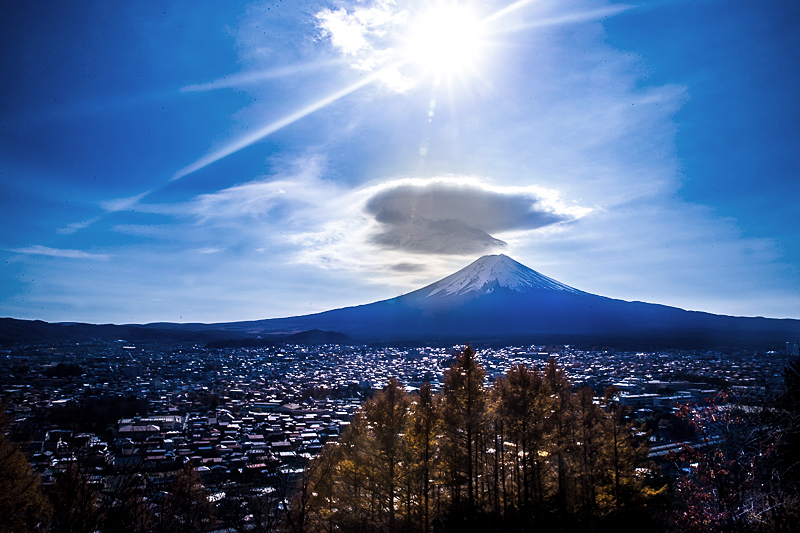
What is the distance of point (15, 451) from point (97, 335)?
531 ft

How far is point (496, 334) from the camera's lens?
154375 mm

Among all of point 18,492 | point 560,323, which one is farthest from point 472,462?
point 560,323

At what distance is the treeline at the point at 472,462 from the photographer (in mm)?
14680

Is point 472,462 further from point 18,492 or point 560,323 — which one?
point 560,323

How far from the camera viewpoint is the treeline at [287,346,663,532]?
14.7 metres

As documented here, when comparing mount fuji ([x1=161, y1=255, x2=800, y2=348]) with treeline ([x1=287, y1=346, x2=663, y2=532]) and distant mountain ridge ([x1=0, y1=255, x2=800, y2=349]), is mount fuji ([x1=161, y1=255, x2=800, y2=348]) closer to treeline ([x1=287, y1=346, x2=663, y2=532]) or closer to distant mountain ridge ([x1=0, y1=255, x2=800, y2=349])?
distant mountain ridge ([x1=0, y1=255, x2=800, y2=349])

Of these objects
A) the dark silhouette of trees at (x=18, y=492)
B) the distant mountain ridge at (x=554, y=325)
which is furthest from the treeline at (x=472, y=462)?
the distant mountain ridge at (x=554, y=325)

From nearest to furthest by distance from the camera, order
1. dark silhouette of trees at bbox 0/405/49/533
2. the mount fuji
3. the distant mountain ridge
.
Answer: dark silhouette of trees at bbox 0/405/49/533 < the distant mountain ridge < the mount fuji

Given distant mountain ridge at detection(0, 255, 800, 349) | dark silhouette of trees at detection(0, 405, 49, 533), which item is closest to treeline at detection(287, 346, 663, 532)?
dark silhouette of trees at detection(0, 405, 49, 533)

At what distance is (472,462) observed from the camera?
1670 centimetres

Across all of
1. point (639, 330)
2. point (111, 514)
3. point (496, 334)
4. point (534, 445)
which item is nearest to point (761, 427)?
point (534, 445)

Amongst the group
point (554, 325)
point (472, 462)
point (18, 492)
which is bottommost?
point (472, 462)

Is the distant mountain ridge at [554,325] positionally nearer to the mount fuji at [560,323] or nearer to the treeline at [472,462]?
the mount fuji at [560,323]

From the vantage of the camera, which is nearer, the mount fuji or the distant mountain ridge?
the distant mountain ridge
